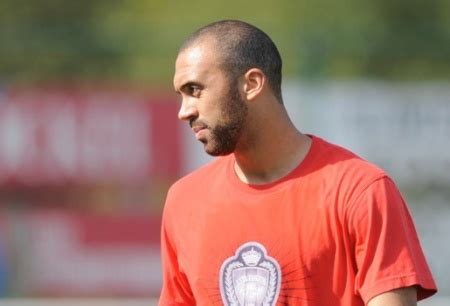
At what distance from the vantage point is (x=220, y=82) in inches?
191

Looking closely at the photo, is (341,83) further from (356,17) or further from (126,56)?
(356,17)

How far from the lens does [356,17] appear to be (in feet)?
58.7

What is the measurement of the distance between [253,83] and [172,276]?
73cm

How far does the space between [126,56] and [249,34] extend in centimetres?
822

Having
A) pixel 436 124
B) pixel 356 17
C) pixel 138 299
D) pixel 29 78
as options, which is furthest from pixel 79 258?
pixel 356 17

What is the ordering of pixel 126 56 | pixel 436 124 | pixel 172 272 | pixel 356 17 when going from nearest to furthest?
pixel 172 272 < pixel 436 124 < pixel 126 56 < pixel 356 17

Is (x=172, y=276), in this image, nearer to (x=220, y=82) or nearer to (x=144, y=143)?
(x=220, y=82)

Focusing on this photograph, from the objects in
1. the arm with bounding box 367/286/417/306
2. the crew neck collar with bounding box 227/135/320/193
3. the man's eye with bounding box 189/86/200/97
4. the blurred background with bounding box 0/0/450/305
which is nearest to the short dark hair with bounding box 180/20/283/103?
the man's eye with bounding box 189/86/200/97

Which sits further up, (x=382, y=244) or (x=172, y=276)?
(x=382, y=244)

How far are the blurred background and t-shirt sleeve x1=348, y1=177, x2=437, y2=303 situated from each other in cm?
712

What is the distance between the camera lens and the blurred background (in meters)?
12.1

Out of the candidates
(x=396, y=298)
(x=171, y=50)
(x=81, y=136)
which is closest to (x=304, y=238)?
(x=396, y=298)

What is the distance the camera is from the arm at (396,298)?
459 centimetres

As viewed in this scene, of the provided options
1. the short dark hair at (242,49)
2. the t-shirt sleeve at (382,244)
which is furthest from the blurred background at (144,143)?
the t-shirt sleeve at (382,244)
